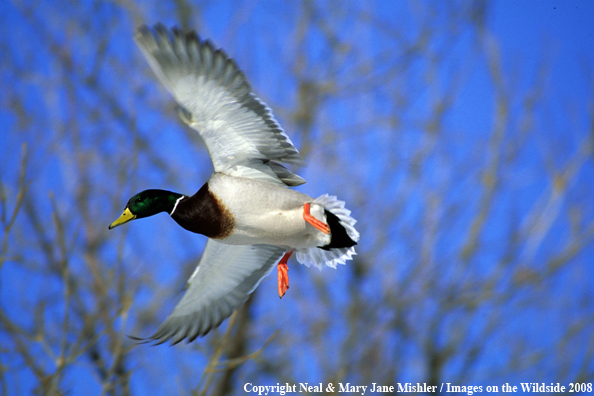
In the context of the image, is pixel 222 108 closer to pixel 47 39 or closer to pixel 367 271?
pixel 367 271

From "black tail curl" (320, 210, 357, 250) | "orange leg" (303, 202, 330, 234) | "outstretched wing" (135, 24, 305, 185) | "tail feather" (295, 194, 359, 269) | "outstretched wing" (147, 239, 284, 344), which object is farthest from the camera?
"outstretched wing" (147, 239, 284, 344)

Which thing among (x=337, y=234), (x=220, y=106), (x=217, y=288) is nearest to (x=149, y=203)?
(x=220, y=106)

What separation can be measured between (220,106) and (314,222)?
0.68m

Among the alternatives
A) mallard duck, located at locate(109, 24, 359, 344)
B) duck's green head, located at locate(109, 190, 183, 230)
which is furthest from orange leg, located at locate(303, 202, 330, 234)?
duck's green head, located at locate(109, 190, 183, 230)

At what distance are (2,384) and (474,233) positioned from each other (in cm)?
476

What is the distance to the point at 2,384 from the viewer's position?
2.94 meters

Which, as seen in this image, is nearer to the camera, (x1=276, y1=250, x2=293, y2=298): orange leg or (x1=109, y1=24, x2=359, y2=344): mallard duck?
(x1=109, y1=24, x2=359, y2=344): mallard duck

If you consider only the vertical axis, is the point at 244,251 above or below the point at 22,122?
below

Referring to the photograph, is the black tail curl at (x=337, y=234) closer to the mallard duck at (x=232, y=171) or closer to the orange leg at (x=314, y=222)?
the mallard duck at (x=232, y=171)

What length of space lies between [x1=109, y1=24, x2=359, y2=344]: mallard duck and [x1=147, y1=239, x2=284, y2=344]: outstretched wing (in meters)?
0.53

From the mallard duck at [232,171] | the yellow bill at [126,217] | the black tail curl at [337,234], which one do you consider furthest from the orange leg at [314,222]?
the yellow bill at [126,217]

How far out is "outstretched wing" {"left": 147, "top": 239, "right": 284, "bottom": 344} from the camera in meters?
3.45

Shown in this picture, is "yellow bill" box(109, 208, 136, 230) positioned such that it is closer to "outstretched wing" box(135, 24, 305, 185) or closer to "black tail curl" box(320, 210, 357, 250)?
"outstretched wing" box(135, 24, 305, 185)

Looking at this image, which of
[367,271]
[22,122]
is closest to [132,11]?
[22,122]
